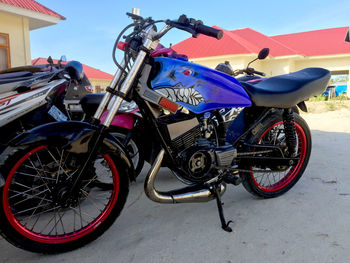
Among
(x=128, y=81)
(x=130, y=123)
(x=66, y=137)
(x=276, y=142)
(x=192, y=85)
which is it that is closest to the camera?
(x=66, y=137)

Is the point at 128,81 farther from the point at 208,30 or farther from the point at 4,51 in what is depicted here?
the point at 4,51

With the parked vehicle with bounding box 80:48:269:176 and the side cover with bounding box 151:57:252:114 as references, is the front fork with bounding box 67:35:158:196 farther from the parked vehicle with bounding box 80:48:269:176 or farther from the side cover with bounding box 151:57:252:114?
the parked vehicle with bounding box 80:48:269:176

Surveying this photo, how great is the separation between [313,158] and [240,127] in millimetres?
2057

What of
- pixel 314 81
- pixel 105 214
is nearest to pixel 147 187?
pixel 105 214

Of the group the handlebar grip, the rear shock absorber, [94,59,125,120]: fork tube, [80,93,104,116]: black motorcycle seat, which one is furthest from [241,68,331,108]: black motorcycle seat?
[80,93,104,116]: black motorcycle seat

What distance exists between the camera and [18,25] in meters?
8.18

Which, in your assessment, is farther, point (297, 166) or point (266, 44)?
point (266, 44)

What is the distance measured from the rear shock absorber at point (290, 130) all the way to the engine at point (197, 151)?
583 mm

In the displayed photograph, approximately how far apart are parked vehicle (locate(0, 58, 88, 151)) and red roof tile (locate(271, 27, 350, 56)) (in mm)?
19925

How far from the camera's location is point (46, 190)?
5.75 ft

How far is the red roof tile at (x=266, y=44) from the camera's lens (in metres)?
16.4

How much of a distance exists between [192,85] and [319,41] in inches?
910

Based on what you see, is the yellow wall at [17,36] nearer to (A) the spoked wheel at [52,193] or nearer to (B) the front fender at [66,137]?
(A) the spoked wheel at [52,193]

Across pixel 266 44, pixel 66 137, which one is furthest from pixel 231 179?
pixel 266 44
